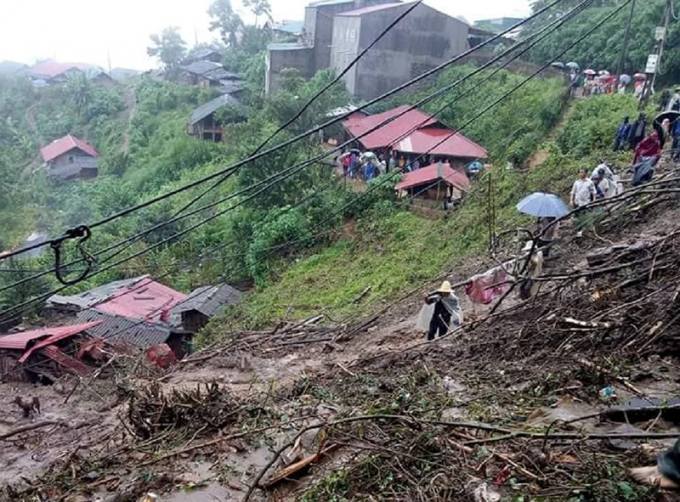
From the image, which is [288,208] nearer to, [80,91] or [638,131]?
[638,131]

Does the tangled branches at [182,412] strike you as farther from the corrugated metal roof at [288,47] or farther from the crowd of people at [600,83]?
the corrugated metal roof at [288,47]

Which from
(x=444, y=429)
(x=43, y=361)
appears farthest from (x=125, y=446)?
(x=43, y=361)

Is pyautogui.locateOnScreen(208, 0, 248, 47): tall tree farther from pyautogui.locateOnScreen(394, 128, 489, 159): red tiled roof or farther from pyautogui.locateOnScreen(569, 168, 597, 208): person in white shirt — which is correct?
pyautogui.locateOnScreen(569, 168, 597, 208): person in white shirt

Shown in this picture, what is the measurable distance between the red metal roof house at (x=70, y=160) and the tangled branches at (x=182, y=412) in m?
41.6

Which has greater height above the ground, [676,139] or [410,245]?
[676,139]

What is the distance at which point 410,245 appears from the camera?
18375mm

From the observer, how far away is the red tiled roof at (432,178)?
21312 millimetres

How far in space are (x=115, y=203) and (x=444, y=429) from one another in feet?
101

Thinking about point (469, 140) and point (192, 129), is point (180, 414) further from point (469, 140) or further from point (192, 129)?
point (192, 129)

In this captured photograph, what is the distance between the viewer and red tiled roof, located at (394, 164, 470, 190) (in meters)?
21.3

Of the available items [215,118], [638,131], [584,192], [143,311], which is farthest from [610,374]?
[215,118]

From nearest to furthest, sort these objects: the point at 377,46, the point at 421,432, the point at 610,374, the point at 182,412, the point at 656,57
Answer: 1. the point at 421,432
2. the point at 610,374
3. the point at 182,412
4. the point at 656,57
5. the point at 377,46

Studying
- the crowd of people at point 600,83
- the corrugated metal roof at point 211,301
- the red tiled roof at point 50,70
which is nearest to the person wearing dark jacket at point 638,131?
the crowd of people at point 600,83

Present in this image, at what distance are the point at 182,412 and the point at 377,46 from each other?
110ft
